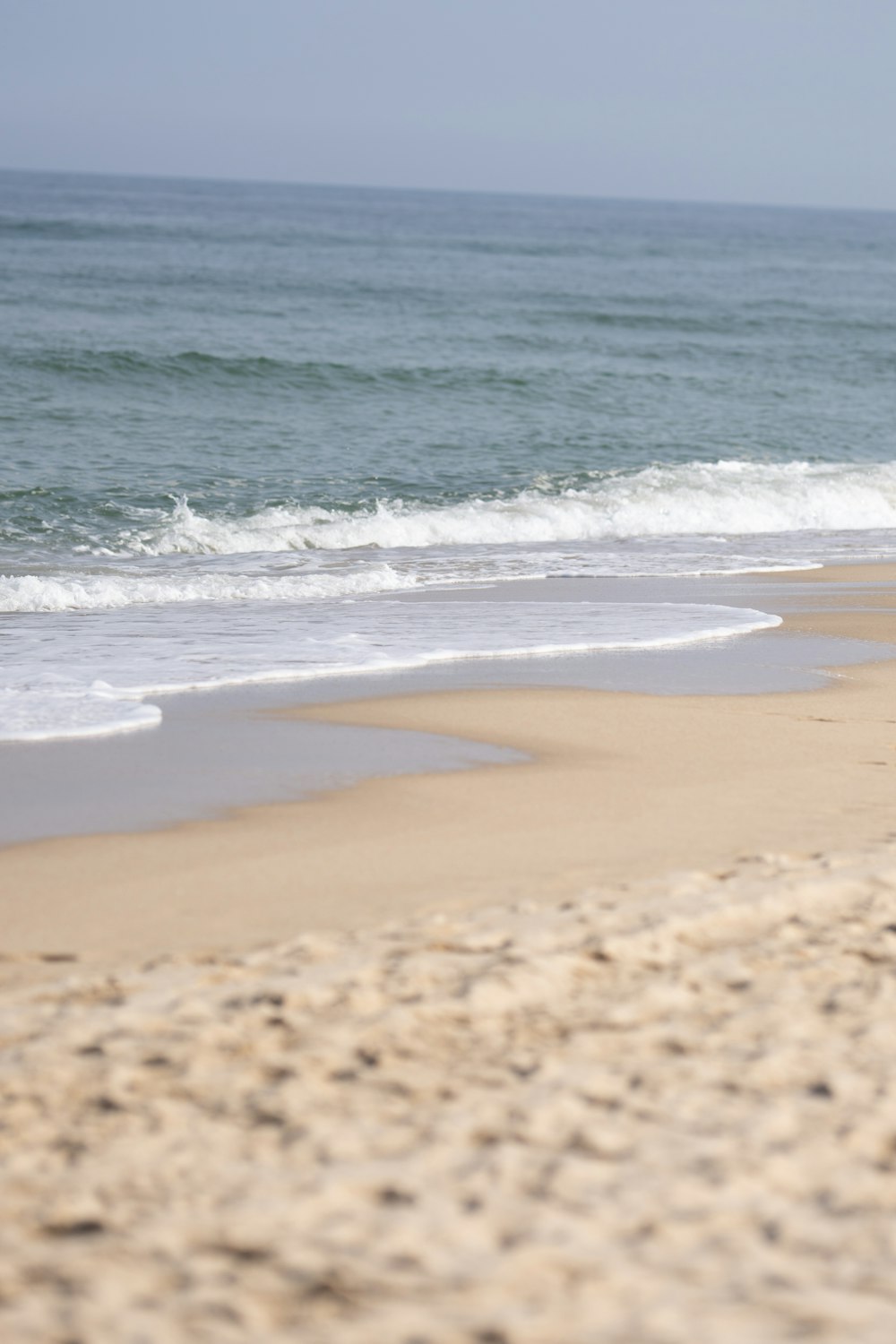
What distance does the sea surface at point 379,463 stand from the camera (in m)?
8.11

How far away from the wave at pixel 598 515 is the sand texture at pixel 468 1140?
341 inches

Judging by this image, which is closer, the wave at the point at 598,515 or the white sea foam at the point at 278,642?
the white sea foam at the point at 278,642

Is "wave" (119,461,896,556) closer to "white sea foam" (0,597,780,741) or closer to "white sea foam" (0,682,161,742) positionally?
"white sea foam" (0,597,780,741)

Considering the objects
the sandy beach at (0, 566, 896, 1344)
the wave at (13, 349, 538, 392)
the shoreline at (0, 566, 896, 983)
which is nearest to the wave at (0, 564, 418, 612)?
the shoreline at (0, 566, 896, 983)

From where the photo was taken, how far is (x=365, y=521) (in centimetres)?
1265

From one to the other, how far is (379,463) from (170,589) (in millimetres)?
6055

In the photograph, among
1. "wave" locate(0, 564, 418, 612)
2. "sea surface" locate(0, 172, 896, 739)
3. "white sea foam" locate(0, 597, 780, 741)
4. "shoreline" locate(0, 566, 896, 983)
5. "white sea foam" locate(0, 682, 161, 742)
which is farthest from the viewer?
"wave" locate(0, 564, 418, 612)

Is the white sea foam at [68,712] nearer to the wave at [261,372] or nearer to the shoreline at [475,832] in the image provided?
the shoreline at [475,832]

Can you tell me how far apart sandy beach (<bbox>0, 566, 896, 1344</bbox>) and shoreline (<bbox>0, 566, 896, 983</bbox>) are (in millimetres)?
19

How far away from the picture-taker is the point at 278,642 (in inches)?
304

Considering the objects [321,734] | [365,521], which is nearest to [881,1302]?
[321,734]

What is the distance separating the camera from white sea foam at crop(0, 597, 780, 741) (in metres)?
6.23

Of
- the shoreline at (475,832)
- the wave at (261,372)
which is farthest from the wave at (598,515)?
the shoreline at (475,832)

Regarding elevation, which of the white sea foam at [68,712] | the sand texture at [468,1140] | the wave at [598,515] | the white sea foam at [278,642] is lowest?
the sand texture at [468,1140]
